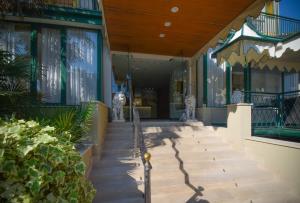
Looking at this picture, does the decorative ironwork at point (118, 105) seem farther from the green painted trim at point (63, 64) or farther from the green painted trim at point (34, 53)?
the green painted trim at point (34, 53)

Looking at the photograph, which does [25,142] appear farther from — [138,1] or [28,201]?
[138,1]

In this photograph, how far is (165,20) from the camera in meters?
5.62

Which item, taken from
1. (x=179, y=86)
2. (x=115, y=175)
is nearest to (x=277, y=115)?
(x=179, y=86)

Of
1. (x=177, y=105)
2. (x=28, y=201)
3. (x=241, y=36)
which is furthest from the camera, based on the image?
(x=177, y=105)

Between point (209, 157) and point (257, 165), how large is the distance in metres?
1.18

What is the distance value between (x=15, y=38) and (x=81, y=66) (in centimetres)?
231

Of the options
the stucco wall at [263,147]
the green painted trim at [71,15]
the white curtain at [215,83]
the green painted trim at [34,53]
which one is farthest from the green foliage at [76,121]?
the white curtain at [215,83]

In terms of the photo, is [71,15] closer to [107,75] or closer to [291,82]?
[107,75]

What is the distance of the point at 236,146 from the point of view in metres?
5.92

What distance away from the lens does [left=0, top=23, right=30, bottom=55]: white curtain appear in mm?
7137

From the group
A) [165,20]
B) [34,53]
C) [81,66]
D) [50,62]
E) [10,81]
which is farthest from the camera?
[81,66]

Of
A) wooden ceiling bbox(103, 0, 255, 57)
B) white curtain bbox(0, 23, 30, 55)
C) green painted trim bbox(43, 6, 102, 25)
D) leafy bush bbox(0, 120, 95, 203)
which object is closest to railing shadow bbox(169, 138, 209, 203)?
leafy bush bbox(0, 120, 95, 203)

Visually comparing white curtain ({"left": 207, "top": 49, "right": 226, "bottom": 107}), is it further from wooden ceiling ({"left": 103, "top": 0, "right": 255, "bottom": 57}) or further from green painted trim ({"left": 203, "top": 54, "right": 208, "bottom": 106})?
wooden ceiling ({"left": 103, "top": 0, "right": 255, "bottom": 57})

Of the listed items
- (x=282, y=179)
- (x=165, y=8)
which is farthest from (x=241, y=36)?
(x=282, y=179)
